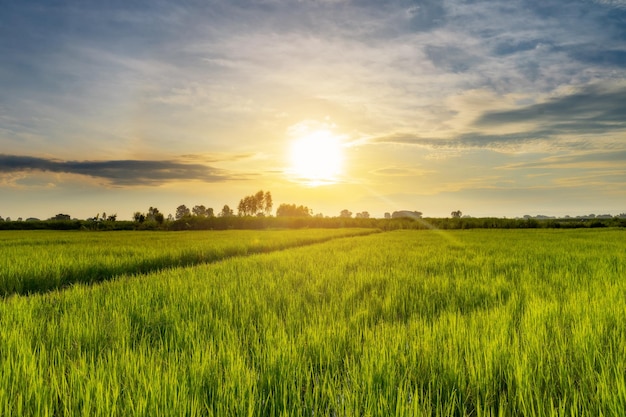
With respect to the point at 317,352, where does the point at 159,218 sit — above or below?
above

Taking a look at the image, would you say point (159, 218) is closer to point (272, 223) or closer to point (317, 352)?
point (272, 223)

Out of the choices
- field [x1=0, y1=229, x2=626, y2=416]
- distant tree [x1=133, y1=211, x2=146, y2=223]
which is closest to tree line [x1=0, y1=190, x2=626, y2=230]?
distant tree [x1=133, y1=211, x2=146, y2=223]

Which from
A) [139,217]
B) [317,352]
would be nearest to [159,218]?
[139,217]

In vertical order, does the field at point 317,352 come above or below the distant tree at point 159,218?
below

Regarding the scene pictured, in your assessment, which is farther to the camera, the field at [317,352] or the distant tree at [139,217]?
the distant tree at [139,217]

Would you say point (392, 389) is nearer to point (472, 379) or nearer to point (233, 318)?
point (472, 379)

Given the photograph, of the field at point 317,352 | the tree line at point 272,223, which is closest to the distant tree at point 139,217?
the tree line at point 272,223

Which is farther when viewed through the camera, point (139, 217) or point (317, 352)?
point (139, 217)

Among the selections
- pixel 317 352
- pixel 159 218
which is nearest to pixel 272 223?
pixel 159 218

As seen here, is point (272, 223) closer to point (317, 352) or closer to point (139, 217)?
point (139, 217)

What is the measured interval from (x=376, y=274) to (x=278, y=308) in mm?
2745

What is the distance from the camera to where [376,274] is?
628cm

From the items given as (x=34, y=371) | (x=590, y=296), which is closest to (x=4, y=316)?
(x=34, y=371)

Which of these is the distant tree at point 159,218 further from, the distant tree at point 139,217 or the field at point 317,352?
the field at point 317,352
